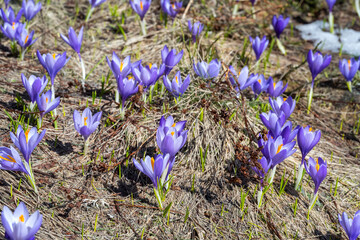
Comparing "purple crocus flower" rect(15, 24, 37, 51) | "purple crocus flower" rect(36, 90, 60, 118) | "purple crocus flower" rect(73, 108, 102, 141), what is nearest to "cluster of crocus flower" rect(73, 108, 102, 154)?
"purple crocus flower" rect(73, 108, 102, 141)

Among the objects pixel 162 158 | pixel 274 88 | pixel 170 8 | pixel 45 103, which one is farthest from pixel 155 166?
pixel 170 8

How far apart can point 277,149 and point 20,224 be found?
1.29 m

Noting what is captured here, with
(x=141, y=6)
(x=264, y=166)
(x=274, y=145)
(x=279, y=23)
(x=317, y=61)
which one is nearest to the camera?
(x=274, y=145)

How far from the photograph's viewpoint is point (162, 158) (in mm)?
1997

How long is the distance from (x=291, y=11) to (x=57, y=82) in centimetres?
279

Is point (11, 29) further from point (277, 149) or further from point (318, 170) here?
point (318, 170)

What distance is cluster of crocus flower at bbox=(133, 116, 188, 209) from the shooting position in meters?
2.02

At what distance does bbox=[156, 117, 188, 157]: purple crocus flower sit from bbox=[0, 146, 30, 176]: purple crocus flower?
685 mm

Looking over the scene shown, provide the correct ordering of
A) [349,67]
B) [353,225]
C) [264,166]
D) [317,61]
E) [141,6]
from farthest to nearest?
[141,6]
[349,67]
[317,61]
[264,166]
[353,225]

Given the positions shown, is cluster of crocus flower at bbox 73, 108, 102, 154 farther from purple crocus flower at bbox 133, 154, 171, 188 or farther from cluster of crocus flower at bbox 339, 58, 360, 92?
cluster of crocus flower at bbox 339, 58, 360, 92

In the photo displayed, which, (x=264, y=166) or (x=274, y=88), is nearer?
(x=264, y=166)

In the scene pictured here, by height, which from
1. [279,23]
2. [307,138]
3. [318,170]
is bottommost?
[318,170]

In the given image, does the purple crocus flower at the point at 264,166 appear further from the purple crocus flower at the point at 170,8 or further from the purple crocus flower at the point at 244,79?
the purple crocus flower at the point at 170,8

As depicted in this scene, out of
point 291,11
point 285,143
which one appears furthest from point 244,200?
point 291,11
